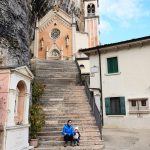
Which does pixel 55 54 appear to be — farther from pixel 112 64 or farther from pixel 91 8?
pixel 112 64

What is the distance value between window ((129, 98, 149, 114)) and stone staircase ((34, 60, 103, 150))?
3.42 m

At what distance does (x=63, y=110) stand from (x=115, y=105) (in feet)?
16.4

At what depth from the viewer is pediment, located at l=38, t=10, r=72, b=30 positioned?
39.0 meters

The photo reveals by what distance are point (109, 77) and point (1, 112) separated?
34.8 ft

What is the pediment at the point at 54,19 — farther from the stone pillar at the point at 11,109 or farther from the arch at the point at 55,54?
the stone pillar at the point at 11,109

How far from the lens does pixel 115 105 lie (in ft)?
51.5

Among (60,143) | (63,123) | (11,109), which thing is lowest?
(60,143)

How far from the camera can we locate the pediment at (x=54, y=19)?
1534 inches

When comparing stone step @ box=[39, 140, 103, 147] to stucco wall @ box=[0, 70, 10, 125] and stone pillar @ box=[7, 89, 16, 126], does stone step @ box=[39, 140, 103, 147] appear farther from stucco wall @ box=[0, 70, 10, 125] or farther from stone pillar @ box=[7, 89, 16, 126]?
stucco wall @ box=[0, 70, 10, 125]

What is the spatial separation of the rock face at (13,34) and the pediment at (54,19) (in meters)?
24.6

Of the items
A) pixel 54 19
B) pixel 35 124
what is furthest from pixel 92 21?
pixel 35 124

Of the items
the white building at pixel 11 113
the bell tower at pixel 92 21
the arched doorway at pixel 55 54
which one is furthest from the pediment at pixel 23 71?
the bell tower at pixel 92 21

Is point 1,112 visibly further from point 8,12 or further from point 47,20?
point 47,20

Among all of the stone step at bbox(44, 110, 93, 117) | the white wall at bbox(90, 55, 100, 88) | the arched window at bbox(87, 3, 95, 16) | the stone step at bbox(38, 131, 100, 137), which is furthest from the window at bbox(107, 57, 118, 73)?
the arched window at bbox(87, 3, 95, 16)
